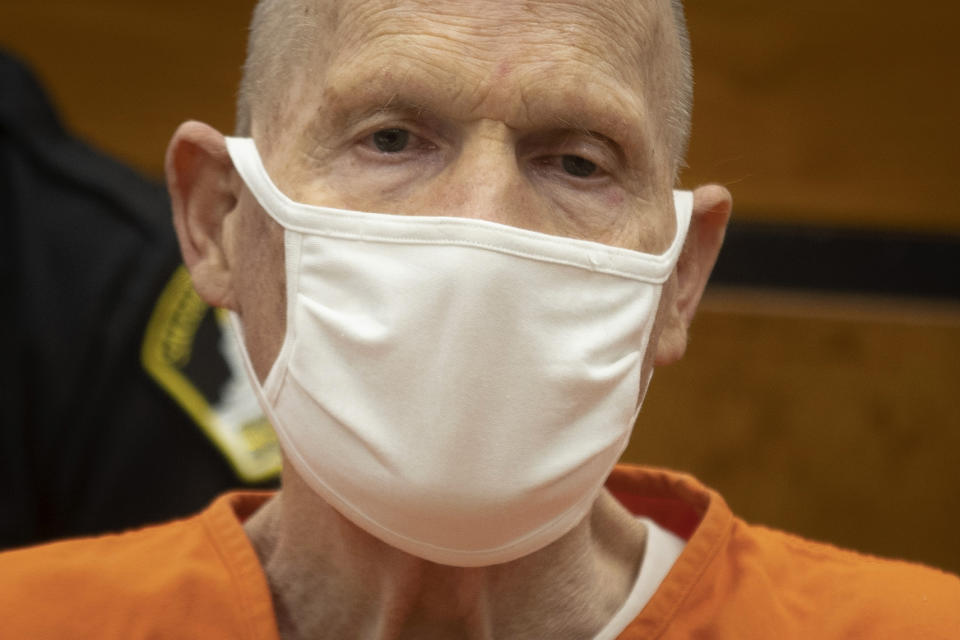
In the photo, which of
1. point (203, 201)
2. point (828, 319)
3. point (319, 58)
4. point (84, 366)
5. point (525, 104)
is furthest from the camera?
point (828, 319)

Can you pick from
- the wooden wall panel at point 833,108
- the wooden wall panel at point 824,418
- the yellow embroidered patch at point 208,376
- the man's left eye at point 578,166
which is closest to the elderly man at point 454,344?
the man's left eye at point 578,166

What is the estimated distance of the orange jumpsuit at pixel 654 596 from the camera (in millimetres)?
1834

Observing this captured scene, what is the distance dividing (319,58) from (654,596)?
31.7 inches

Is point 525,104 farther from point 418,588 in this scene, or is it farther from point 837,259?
point 837,259

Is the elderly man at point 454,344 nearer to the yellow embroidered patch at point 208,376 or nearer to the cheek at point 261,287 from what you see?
the cheek at point 261,287

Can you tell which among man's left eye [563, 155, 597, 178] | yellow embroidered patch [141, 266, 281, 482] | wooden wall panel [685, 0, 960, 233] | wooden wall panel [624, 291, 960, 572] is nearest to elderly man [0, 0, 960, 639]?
man's left eye [563, 155, 597, 178]

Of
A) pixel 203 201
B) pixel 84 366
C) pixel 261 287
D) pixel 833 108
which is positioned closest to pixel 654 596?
pixel 261 287

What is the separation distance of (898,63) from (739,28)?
385 millimetres

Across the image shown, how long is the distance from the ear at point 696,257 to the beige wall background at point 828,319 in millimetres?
1389

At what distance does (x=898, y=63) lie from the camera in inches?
132

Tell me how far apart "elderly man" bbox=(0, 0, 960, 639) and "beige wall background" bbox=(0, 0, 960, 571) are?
136 cm

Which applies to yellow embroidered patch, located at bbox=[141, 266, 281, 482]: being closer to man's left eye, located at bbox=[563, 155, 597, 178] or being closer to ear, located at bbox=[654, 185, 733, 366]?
ear, located at bbox=[654, 185, 733, 366]

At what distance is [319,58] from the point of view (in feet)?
5.81

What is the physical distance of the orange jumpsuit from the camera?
6.02 ft
